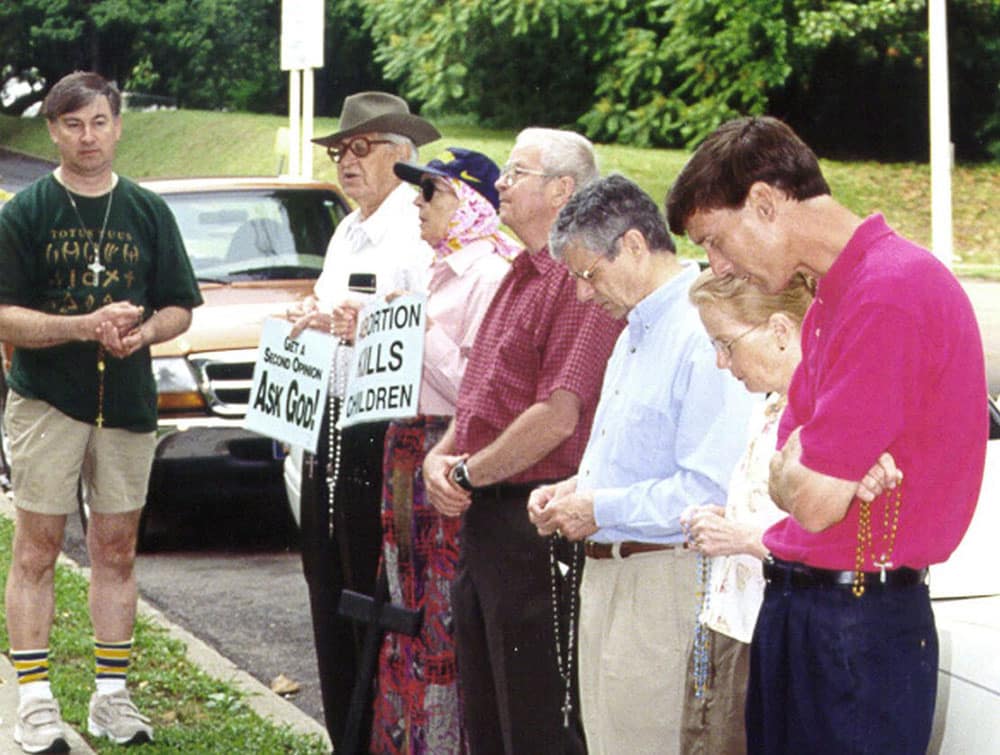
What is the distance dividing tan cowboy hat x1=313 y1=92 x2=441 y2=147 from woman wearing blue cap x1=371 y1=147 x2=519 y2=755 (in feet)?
1.33

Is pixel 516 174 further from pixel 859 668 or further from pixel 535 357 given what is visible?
pixel 859 668

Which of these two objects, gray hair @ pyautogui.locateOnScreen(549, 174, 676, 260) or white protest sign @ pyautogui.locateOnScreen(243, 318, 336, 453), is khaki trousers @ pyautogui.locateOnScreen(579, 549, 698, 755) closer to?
gray hair @ pyautogui.locateOnScreen(549, 174, 676, 260)

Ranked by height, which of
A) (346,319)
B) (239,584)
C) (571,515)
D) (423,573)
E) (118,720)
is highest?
(346,319)

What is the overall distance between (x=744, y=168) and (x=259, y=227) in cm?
787

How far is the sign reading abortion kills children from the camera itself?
212 inches

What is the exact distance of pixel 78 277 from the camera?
20.4 feet

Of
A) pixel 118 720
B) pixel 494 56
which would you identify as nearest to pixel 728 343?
pixel 118 720

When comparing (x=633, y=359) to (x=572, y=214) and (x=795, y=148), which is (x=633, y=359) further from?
(x=795, y=148)

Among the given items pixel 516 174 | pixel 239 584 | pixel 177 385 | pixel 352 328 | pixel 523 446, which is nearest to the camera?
pixel 523 446

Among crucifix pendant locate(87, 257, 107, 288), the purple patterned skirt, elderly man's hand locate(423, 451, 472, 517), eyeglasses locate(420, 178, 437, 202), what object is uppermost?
eyeglasses locate(420, 178, 437, 202)

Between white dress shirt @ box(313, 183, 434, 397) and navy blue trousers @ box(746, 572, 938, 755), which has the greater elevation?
white dress shirt @ box(313, 183, 434, 397)

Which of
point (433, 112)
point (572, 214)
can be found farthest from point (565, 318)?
point (433, 112)

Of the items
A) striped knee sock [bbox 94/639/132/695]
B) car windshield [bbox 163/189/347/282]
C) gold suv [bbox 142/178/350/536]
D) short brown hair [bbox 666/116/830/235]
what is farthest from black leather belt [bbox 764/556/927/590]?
car windshield [bbox 163/189/347/282]

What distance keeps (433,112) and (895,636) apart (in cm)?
3677
